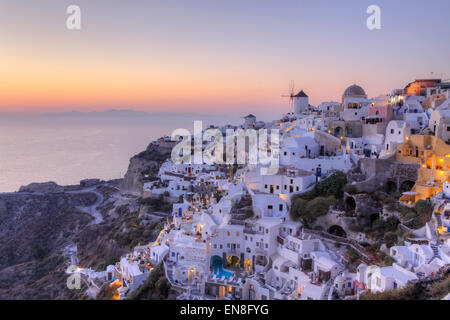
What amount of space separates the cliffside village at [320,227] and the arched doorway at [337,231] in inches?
1.9

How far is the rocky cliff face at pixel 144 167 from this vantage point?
40469mm

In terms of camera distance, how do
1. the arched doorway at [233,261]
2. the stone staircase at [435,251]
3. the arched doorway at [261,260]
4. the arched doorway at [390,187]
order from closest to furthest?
the stone staircase at [435,251] < the arched doorway at [261,260] < the arched doorway at [233,261] < the arched doorway at [390,187]

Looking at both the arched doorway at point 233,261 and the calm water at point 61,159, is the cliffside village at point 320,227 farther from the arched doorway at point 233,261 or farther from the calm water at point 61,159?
the calm water at point 61,159

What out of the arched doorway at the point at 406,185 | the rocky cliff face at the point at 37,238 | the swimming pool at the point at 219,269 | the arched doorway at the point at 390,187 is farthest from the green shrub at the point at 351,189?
the rocky cliff face at the point at 37,238

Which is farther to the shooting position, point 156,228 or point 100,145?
point 100,145

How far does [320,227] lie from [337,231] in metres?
0.83

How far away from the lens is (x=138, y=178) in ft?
134

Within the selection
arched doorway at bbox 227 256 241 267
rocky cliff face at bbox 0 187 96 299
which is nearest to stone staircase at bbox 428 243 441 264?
arched doorway at bbox 227 256 241 267

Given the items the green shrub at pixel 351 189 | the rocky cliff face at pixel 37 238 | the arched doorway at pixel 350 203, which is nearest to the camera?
the arched doorway at pixel 350 203

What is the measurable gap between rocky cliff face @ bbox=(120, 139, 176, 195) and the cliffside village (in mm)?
16762

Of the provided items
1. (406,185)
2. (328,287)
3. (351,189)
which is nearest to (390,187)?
(406,185)

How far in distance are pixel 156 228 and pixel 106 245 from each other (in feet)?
15.7
